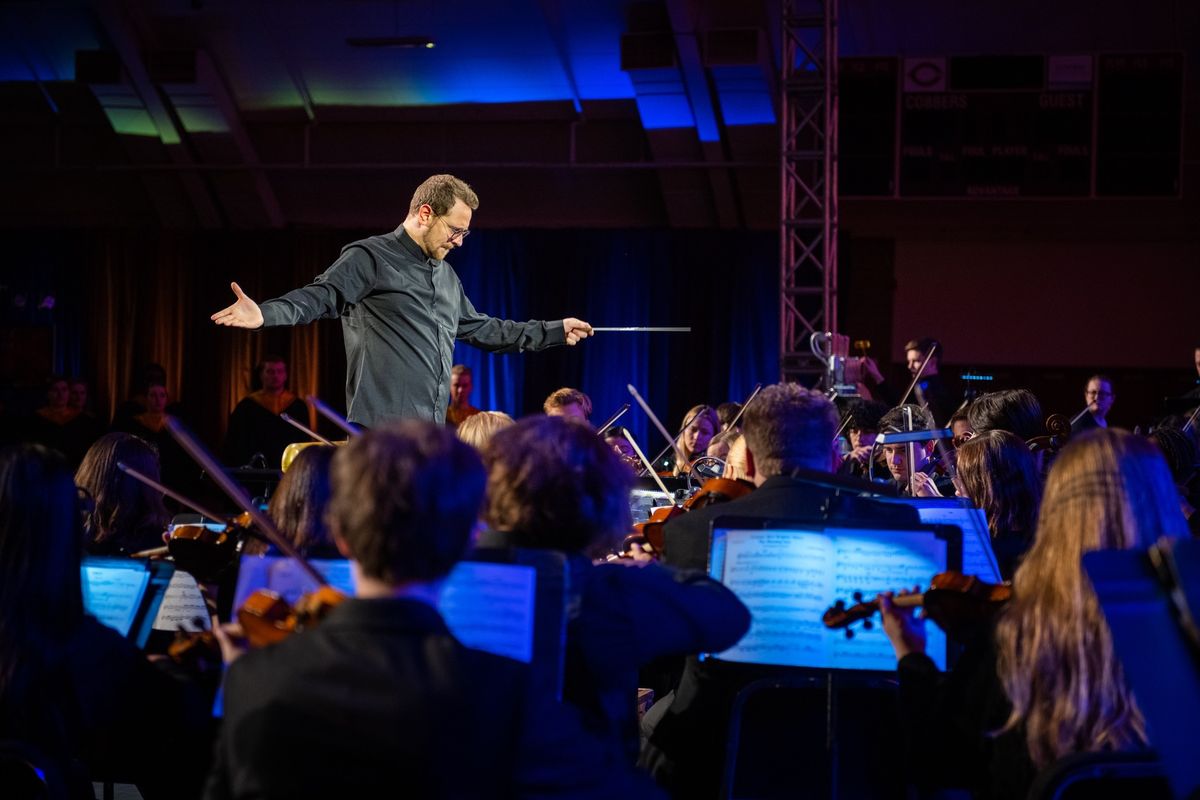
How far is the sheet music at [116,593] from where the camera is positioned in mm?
2465

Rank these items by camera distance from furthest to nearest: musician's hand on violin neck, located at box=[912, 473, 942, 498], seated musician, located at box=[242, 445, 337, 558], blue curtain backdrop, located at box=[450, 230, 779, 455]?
1. blue curtain backdrop, located at box=[450, 230, 779, 455]
2. musician's hand on violin neck, located at box=[912, 473, 942, 498]
3. seated musician, located at box=[242, 445, 337, 558]

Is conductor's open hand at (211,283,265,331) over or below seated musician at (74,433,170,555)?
over

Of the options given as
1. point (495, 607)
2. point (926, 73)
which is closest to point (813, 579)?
point (495, 607)

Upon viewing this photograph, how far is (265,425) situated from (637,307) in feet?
10.5

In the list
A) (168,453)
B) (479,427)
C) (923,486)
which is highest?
(479,427)

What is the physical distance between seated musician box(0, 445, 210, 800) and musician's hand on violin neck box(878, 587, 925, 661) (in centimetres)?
122

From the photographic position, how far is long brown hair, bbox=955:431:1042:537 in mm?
3482

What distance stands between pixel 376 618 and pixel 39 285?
11201mm

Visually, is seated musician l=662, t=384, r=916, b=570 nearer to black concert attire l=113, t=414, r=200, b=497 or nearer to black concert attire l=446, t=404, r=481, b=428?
black concert attire l=446, t=404, r=481, b=428

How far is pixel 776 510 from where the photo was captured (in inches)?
111

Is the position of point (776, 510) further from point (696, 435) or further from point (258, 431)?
point (258, 431)

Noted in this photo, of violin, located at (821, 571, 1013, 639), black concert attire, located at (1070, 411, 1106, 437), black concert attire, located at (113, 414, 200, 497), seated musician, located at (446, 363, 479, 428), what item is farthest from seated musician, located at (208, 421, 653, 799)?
black concert attire, located at (113, 414, 200, 497)

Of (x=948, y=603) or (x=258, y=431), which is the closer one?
(x=948, y=603)

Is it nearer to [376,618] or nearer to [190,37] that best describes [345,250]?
[376,618]
